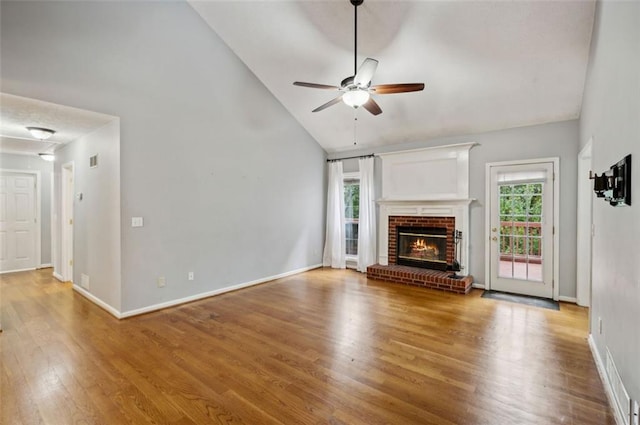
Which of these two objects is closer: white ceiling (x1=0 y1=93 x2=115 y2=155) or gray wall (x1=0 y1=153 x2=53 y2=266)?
white ceiling (x1=0 y1=93 x2=115 y2=155)

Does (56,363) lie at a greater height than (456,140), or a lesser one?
lesser

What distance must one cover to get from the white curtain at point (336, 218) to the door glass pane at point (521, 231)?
3036 mm

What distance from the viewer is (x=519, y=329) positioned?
330cm

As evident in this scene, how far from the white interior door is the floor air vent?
9.26 m

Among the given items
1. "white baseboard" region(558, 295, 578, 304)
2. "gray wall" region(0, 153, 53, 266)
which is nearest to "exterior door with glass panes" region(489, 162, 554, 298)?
"white baseboard" region(558, 295, 578, 304)

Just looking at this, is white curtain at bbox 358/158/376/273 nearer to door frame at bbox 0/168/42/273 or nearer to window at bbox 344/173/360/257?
window at bbox 344/173/360/257

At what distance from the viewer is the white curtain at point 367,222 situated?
6.14 meters

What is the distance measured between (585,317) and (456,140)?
125 inches

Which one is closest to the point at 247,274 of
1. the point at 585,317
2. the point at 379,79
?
the point at 379,79

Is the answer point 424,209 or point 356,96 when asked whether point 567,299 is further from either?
point 356,96

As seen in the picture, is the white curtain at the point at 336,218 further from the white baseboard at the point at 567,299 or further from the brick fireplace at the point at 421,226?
the white baseboard at the point at 567,299

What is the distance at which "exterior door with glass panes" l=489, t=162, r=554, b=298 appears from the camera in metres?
4.40

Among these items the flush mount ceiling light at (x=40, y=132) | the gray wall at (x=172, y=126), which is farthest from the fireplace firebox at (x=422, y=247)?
the flush mount ceiling light at (x=40, y=132)

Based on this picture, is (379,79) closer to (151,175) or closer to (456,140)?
(456,140)
